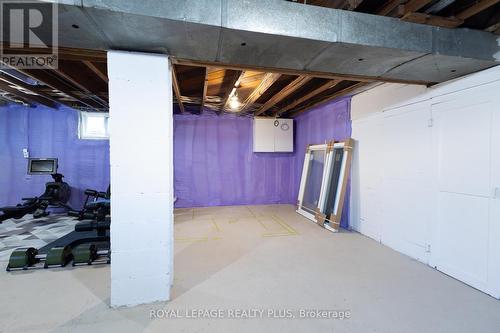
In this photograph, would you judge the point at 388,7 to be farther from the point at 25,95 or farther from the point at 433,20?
the point at 25,95

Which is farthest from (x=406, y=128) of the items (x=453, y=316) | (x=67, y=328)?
(x=67, y=328)

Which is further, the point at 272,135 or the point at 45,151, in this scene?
the point at 272,135

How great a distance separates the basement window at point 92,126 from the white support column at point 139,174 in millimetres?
4166

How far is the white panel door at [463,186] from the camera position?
88.5 inches

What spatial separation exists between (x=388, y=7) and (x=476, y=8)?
0.59 m

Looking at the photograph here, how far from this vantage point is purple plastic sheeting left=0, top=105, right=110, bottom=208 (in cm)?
511

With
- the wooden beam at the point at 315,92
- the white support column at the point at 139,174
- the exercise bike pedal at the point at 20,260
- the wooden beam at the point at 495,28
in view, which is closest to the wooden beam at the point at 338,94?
the wooden beam at the point at 315,92

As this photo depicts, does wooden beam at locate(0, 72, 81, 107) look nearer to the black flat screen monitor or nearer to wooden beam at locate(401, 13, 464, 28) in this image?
the black flat screen monitor

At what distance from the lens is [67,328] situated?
68.6 inches

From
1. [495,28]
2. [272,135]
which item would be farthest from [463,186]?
[272,135]

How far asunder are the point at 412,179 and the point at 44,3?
3.80 meters

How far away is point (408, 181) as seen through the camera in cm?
306

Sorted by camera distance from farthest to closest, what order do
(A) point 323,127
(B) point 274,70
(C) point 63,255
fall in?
(A) point 323,127 → (C) point 63,255 → (B) point 274,70

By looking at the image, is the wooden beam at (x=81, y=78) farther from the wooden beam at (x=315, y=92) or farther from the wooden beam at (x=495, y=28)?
the wooden beam at (x=495, y=28)
